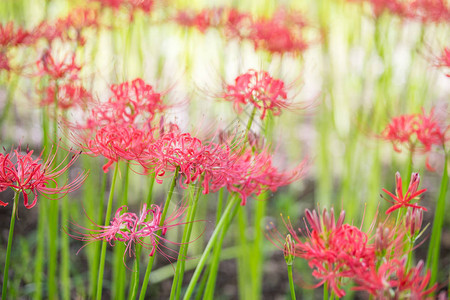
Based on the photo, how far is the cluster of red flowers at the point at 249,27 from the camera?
59.8 inches

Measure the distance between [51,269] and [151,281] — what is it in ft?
2.62

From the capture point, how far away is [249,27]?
160 centimetres

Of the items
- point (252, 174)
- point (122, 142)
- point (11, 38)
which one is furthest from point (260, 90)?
point (11, 38)

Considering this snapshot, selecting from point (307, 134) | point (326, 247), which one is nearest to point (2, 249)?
point (326, 247)

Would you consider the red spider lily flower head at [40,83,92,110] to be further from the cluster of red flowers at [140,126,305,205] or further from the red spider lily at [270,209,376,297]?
the red spider lily at [270,209,376,297]

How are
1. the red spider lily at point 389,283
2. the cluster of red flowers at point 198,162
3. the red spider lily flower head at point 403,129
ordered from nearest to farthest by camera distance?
the red spider lily at point 389,283, the cluster of red flowers at point 198,162, the red spider lily flower head at point 403,129

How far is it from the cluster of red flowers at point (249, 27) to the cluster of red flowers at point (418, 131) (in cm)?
54

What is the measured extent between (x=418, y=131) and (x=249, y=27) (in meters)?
0.78

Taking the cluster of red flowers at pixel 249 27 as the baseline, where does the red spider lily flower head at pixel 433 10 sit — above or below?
above

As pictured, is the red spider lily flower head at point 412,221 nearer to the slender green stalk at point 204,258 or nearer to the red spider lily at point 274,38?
the slender green stalk at point 204,258

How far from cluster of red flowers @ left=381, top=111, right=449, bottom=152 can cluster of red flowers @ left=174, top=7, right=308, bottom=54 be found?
1.76 feet

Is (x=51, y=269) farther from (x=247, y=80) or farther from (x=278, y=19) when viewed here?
(x=278, y=19)

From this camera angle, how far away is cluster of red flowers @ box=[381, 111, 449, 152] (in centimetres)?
100

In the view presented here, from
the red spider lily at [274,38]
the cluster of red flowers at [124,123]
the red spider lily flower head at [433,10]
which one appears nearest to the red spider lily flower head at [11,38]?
the cluster of red flowers at [124,123]
